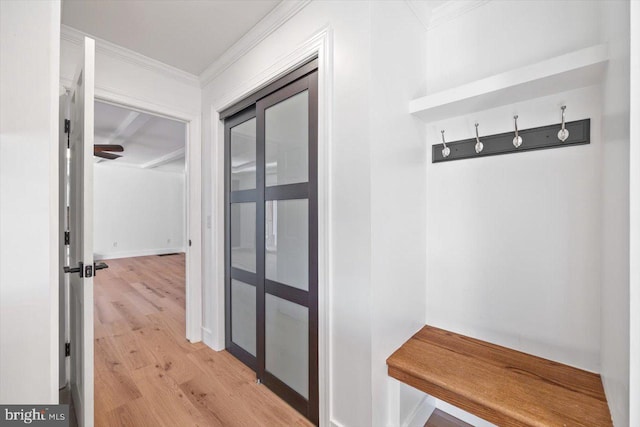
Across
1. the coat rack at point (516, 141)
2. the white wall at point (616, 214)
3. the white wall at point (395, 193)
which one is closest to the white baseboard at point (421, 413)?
the white wall at point (395, 193)

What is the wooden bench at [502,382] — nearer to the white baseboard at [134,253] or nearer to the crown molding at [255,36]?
the crown molding at [255,36]

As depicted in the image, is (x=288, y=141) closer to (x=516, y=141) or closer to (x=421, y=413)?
(x=516, y=141)

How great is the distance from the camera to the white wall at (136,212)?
710cm

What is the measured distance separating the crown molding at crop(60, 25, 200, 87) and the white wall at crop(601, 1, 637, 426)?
9.37 ft

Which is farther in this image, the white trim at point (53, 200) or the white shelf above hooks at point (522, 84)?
the white shelf above hooks at point (522, 84)

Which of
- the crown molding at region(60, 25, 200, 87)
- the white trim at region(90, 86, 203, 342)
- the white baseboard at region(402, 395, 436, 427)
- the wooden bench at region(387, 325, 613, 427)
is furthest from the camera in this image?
the white trim at region(90, 86, 203, 342)

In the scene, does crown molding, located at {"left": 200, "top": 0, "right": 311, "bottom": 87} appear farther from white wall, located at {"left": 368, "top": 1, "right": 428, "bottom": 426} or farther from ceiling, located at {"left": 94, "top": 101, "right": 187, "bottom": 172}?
ceiling, located at {"left": 94, "top": 101, "right": 187, "bottom": 172}

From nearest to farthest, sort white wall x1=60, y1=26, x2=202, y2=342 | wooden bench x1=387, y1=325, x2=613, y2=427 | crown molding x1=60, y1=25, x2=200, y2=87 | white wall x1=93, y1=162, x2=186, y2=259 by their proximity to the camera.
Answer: wooden bench x1=387, y1=325, x2=613, y2=427 < crown molding x1=60, y1=25, x2=200, y2=87 < white wall x1=60, y1=26, x2=202, y2=342 < white wall x1=93, y1=162, x2=186, y2=259

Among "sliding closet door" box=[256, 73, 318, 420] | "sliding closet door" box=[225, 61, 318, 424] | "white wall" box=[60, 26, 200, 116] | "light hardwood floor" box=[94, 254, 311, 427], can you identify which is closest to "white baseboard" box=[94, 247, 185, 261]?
"light hardwood floor" box=[94, 254, 311, 427]

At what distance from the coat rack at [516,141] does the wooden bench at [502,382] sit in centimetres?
107

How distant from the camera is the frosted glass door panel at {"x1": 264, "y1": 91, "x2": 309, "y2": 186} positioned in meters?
1.67

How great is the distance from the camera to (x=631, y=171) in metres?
0.72

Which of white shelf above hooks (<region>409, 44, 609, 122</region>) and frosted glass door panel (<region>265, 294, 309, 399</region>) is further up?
white shelf above hooks (<region>409, 44, 609, 122</region>)

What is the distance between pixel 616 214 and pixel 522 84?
26.6 inches
